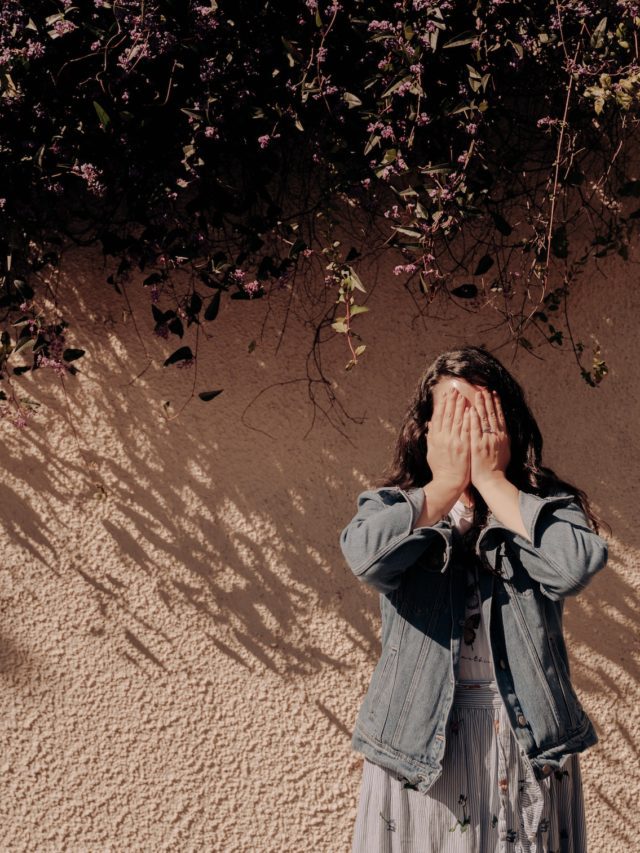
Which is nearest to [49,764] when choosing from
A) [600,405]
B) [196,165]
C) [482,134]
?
[196,165]

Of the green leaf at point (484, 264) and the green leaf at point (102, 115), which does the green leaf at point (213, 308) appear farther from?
the green leaf at point (484, 264)

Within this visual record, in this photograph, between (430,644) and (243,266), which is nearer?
(430,644)

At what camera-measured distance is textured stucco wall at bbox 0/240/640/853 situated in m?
2.69

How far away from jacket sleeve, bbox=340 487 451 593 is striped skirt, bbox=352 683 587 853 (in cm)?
37

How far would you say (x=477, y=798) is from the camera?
6.23ft

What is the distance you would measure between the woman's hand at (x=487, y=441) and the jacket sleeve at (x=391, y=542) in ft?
0.52

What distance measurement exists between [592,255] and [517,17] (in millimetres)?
845

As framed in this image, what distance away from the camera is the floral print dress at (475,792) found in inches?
73.8

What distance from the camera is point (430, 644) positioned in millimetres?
1889

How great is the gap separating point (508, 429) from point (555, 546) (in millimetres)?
392

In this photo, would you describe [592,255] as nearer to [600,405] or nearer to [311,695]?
[600,405]

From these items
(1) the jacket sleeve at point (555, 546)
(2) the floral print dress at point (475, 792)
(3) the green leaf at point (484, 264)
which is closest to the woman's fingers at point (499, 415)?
(1) the jacket sleeve at point (555, 546)

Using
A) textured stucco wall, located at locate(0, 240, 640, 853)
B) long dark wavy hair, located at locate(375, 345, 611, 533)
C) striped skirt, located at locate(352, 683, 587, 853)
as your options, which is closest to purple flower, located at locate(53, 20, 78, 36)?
textured stucco wall, located at locate(0, 240, 640, 853)

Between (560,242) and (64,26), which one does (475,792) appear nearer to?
(560,242)
